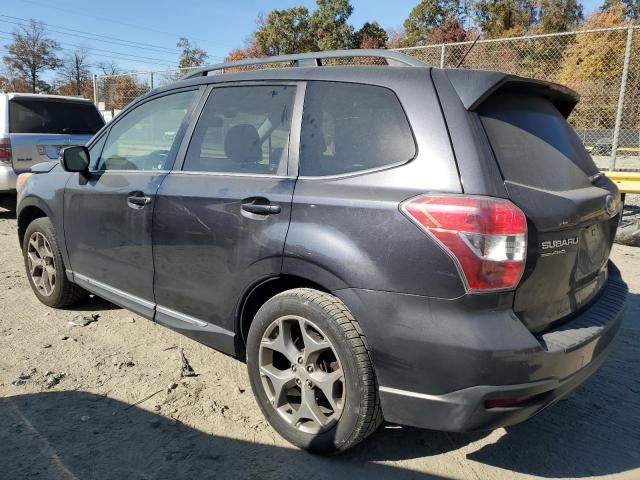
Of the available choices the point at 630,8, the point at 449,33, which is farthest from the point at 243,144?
the point at 630,8

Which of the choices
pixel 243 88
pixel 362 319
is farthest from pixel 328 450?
pixel 243 88

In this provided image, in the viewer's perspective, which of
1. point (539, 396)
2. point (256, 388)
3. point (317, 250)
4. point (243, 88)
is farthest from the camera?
point (243, 88)

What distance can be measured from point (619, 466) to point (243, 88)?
2.79 m

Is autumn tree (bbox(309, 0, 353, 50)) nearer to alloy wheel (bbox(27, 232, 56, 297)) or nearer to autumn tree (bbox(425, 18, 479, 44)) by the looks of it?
autumn tree (bbox(425, 18, 479, 44))

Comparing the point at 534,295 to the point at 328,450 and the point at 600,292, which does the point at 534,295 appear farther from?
the point at 328,450

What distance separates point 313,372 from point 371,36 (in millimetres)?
48001

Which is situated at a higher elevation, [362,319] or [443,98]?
[443,98]

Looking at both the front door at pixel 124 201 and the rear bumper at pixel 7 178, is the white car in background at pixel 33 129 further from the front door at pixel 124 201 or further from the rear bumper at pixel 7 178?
the front door at pixel 124 201

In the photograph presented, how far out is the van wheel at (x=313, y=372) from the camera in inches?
89.9

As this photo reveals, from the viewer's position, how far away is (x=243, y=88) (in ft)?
9.91

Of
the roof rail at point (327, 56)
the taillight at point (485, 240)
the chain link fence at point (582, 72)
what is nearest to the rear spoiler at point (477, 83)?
the roof rail at point (327, 56)

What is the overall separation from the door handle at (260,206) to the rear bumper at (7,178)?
21.4 ft

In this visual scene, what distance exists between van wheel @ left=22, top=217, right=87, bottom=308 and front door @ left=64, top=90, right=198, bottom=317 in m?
0.30

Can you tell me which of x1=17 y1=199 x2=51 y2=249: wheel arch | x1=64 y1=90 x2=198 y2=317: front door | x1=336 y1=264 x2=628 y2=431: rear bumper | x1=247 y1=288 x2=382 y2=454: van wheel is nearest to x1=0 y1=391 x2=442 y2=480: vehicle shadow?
x1=247 y1=288 x2=382 y2=454: van wheel
